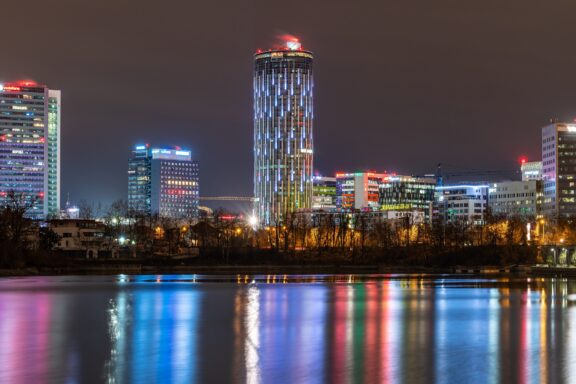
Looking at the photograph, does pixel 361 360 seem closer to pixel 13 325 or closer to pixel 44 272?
pixel 13 325

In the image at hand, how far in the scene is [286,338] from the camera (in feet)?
121

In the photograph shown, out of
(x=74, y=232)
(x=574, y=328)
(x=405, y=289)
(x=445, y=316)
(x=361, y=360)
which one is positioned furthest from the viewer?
(x=74, y=232)

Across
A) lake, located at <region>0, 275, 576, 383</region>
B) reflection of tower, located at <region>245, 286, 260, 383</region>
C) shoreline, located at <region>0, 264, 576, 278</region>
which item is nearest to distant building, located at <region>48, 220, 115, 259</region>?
shoreline, located at <region>0, 264, 576, 278</region>

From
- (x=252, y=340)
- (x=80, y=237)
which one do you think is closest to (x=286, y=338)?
(x=252, y=340)

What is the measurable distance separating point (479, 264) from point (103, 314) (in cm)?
8751

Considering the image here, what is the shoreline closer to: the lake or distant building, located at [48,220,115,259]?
distant building, located at [48,220,115,259]

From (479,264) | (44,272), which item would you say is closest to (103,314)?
(44,272)

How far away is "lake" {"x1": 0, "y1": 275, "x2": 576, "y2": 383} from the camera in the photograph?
28219 millimetres

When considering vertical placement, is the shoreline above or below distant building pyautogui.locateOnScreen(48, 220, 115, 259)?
below

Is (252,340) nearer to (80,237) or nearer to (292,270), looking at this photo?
(292,270)

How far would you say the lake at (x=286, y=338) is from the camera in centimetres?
2822

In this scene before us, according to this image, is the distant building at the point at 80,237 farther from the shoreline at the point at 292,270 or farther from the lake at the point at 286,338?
the lake at the point at 286,338

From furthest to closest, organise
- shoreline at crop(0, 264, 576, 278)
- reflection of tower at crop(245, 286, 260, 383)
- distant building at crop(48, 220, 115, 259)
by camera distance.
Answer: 1. distant building at crop(48, 220, 115, 259)
2. shoreline at crop(0, 264, 576, 278)
3. reflection of tower at crop(245, 286, 260, 383)

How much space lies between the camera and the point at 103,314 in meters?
47.0
